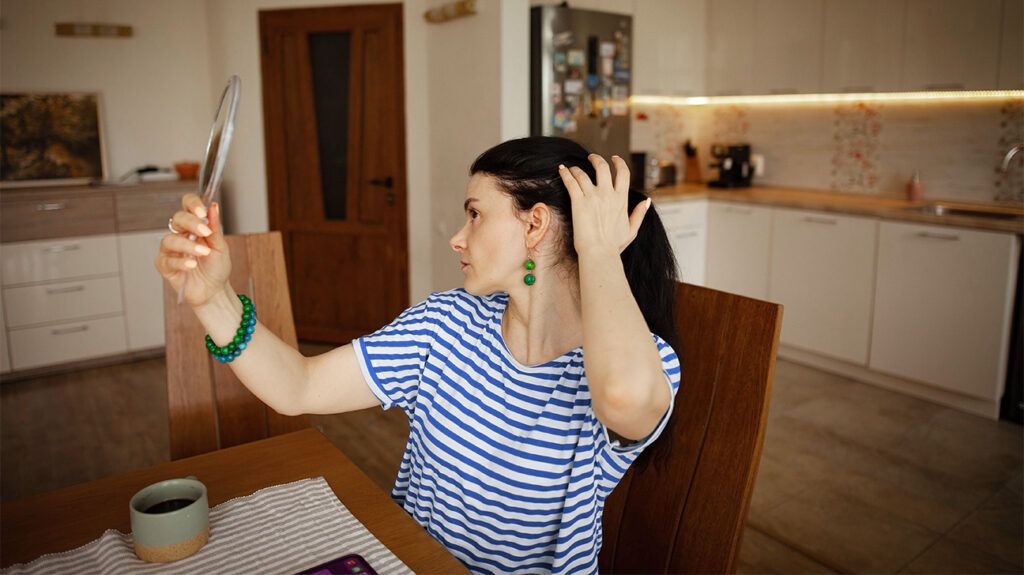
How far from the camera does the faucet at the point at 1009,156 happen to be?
3.67 meters

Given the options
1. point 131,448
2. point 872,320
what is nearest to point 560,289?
point 131,448

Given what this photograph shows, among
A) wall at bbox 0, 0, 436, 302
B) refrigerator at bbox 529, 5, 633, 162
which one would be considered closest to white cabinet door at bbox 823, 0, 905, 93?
refrigerator at bbox 529, 5, 633, 162

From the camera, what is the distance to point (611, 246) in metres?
0.98

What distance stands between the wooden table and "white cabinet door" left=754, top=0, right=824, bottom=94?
387cm

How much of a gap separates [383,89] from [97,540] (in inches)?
142

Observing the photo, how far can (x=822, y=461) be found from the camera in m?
2.97

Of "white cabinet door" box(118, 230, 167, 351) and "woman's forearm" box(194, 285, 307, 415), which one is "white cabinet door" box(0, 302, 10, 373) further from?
"woman's forearm" box(194, 285, 307, 415)

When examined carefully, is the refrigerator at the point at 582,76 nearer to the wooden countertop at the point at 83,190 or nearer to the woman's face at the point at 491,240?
the wooden countertop at the point at 83,190

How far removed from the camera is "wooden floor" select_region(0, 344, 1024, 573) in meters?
2.36

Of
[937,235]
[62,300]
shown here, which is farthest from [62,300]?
[937,235]

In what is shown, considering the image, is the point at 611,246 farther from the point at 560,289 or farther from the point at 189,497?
the point at 189,497

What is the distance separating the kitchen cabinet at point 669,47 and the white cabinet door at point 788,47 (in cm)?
42

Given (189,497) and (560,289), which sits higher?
(560,289)

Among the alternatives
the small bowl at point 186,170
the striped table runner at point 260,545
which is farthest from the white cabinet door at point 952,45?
the small bowl at point 186,170
